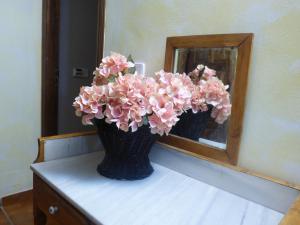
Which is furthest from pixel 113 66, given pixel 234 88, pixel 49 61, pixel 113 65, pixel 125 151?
pixel 49 61

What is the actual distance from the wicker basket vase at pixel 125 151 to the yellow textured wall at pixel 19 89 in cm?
114

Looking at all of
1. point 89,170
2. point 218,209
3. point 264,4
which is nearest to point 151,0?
point 264,4

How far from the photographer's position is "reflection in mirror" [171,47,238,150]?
2.96 feet

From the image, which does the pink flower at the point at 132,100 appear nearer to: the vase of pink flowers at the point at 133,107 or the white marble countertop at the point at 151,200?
the vase of pink flowers at the point at 133,107

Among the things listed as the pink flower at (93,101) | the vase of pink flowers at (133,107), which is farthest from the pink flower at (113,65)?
the pink flower at (93,101)

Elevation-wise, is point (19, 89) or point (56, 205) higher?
point (19, 89)

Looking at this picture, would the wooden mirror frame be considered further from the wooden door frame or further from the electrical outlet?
the electrical outlet

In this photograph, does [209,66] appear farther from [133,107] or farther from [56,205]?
[56,205]

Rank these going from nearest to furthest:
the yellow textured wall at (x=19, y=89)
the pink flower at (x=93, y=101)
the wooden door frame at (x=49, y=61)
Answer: the pink flower at (x=93, y=101), the yellow textured wall at (x=19, y=89), the wooden door frame at (x=49, y=61)

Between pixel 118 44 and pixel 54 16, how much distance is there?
2.83 ft

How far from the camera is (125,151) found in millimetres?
874

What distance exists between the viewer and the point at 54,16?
1.86 meters

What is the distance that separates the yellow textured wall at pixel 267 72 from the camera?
75 centimetres

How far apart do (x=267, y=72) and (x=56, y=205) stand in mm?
856
